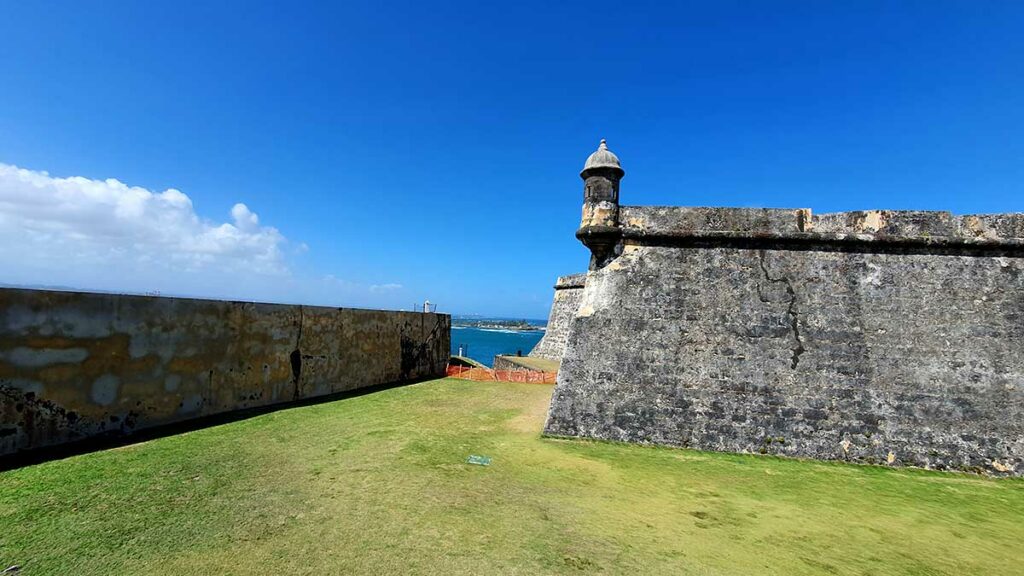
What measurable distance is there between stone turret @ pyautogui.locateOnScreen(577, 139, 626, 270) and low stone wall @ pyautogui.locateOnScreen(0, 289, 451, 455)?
6.74 meters

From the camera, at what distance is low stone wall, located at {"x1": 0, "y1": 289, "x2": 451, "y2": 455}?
5684 millimetres

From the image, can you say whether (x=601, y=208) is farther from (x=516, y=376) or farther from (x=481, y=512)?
(x=516, y=376)

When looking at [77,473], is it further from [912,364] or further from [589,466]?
[912,364]

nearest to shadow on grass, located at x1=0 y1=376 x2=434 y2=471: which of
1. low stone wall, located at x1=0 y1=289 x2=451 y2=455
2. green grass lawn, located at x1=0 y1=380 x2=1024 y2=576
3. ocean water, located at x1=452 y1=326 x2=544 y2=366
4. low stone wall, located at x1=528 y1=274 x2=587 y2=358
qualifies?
low stone wall, located at x1=0 y1=289 x2=451 y2=455

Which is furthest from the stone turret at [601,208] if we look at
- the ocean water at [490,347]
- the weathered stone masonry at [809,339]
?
the ocean water at [490,347]

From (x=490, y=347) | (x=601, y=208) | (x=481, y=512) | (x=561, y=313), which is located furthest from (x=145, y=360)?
(x=490, y=347)

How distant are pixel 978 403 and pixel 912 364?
93cm

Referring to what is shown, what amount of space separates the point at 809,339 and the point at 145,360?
10.6 metres

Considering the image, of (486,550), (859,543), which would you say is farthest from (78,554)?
(859,543)

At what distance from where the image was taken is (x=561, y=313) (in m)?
22.3

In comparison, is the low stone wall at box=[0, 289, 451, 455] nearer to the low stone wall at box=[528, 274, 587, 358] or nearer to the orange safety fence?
the orange safety fence

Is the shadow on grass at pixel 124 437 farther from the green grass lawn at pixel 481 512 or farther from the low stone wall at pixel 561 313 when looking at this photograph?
the low stone wall at pixel 561 313

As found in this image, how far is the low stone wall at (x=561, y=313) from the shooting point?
2145 cm

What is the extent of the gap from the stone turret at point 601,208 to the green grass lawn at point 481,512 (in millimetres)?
3625
